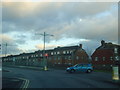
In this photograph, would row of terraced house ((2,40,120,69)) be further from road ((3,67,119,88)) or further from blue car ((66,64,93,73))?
road ((3,67,119,88))

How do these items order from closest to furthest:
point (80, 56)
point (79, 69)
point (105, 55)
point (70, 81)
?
1. point (70, 81)
2. point (79, 69)
3. point (105, 55)
4. point (80, 56)

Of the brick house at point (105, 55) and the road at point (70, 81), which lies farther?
the brick house at point (105, 55)

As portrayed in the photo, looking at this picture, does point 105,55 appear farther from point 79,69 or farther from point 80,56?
point 79,69

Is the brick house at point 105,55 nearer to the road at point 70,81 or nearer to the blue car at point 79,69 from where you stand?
the blue car at point 79,69

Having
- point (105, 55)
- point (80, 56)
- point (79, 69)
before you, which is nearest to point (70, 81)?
point (79, 69)

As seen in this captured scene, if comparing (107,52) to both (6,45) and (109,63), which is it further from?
(6,45)

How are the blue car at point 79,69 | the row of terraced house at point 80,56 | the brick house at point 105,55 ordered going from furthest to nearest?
the row of terraced house at point 80,56
the brick house at point 105,55
the blue car at point 79,69

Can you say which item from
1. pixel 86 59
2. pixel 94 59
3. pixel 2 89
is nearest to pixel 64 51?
pixel 86 59

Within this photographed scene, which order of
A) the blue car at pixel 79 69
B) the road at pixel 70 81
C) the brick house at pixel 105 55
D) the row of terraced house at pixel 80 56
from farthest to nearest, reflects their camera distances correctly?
1. the row of terraced house at pixel 80 56
2. the brick house at pixel 105 55
3. the blue car at pixel 79 69
4. the road at pixel 70 81

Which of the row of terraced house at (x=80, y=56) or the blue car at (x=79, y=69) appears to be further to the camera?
the row of terraced house at (x=80, y=56)

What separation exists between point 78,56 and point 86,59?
5856 millimetres

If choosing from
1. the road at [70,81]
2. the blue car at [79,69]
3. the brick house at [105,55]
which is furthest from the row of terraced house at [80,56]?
the road at [70,81]

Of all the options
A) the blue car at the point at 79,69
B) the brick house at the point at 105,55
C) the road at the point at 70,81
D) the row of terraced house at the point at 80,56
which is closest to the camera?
the road at the point at 70,81

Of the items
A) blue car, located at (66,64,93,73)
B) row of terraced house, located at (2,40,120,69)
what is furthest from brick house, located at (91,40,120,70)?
blue car, located at (66,64,93,73)
